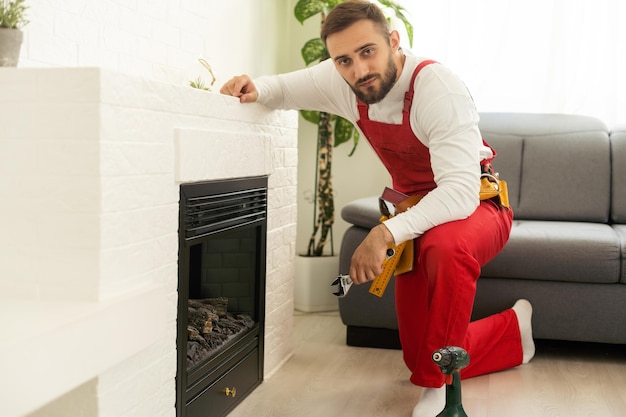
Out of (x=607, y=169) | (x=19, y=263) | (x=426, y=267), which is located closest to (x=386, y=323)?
(x=426, y=267)

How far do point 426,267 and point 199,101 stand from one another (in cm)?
81

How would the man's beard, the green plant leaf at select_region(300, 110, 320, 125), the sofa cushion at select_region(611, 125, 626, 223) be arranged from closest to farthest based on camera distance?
1. the man's beard
2. the sofa cushion at select_region(611, 125, 626, 223)
3. the green plant leaf at select_region(300, 110, 320, 125)

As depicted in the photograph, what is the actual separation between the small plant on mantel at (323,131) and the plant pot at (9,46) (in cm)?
214

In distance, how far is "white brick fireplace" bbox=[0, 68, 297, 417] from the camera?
5.32ft

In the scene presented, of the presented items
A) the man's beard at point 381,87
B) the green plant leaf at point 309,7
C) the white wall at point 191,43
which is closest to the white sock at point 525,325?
the man's beard at point 381,87

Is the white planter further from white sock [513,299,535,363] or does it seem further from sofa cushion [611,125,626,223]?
sofa cushion [611,125,626,223]

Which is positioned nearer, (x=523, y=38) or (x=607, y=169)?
(x=607, y=169)

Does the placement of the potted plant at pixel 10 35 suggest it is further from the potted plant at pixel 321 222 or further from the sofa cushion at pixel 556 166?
the sofa cushion at pixel 556 166

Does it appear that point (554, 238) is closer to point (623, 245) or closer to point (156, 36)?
point (623, 245)

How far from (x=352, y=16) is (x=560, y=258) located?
4.10 feet

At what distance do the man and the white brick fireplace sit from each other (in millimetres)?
648

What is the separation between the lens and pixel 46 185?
1734mm

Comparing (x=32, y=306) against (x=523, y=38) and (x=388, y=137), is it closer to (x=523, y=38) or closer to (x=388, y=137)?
(x=388, y=137)

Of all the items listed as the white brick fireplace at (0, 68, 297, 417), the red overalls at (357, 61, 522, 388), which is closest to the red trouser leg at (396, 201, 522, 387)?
the red overalls at (357, 61, 522, 388)
